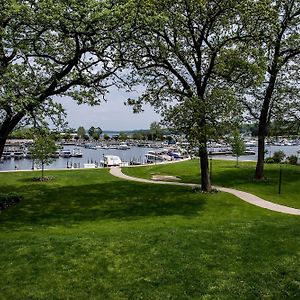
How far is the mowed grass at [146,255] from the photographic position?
1041 cm

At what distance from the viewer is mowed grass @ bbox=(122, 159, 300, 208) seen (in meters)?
25.8

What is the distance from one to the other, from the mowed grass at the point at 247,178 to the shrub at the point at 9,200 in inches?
491

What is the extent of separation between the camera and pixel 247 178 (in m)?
32.2

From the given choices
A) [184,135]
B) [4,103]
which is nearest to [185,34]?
[184,135]

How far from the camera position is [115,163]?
59312mm

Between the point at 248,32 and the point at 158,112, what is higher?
the point at 248,32

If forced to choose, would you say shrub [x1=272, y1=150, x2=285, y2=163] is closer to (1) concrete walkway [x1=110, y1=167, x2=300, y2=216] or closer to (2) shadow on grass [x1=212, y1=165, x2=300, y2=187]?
(2) shadow on grass [x1=212, y1=165, x2=300, y2=187]

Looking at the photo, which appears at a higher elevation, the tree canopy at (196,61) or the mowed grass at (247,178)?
the tree canopy at (196,61)

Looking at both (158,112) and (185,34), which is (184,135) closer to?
(158,112)

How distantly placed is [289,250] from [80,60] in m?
13.3

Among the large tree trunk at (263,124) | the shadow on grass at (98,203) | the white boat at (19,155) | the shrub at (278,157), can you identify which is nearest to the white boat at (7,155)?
the white boat at (19,155)

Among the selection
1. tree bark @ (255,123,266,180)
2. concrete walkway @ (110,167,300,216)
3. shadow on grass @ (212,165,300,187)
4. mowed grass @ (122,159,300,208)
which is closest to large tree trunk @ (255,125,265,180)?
tree bark @ (255,123,266,180)

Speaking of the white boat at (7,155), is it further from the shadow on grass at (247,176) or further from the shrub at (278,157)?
the shadow on grass at (247,176)

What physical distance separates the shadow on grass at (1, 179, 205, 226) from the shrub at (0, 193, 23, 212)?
0.47 meters
